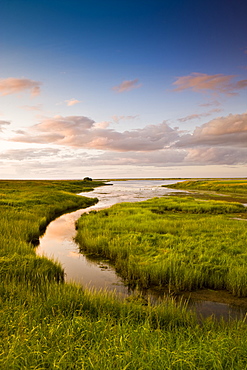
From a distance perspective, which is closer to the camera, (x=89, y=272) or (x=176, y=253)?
(x=89, y=272)

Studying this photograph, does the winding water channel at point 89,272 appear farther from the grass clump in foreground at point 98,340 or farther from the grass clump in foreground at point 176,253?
the grass clump in foreground at point 98,340

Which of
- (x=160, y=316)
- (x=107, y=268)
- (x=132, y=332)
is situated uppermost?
(x=132, y=332)

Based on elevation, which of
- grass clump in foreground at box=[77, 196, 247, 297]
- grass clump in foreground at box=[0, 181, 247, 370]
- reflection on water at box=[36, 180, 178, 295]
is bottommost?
reflection on water at box=[36, 180, 178, 295]

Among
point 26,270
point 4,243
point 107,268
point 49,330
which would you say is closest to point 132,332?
point 49,330

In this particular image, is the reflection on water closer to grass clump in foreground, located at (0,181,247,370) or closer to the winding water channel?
the winding water channel

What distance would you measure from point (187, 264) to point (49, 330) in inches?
309

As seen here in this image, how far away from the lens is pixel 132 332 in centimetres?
491

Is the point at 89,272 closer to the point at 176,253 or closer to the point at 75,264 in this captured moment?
the point at 75,264

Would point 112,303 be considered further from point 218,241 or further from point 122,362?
point 218,241

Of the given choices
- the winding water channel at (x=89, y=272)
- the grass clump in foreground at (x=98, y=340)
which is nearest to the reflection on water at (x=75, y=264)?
the winding water channel at (x=89, y=272)

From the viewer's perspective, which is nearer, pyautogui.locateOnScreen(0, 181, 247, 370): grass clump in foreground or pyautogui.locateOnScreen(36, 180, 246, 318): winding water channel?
pyautogui.locateOnScreen(0, 181, 247, 370): grass clump in foreground

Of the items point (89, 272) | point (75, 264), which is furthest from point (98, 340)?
point (75, 264)

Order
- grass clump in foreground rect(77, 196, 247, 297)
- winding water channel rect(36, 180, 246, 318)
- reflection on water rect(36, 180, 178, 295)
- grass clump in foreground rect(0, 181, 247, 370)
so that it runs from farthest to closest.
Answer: reflection on water rect(36, 180, 178, 295) → grass clump in foreground rect(77, 196, 247, 297) → winding water channel rect(36, 180, 246, 318) → grass clump in foreground rect(0, 181, 247, 370)

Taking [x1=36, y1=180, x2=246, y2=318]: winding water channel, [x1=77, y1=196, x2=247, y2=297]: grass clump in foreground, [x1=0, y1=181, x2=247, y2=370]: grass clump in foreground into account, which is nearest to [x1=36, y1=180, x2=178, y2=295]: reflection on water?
[x1=36, y1=180, x2=246, y2=318]: winding water channel
